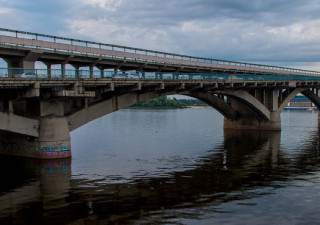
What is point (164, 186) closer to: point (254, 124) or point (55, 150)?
point (55, 150)

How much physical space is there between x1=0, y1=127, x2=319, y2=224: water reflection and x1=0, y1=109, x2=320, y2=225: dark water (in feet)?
0.18

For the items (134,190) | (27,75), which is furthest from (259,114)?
(134,190)

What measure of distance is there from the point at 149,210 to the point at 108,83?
1932 cm

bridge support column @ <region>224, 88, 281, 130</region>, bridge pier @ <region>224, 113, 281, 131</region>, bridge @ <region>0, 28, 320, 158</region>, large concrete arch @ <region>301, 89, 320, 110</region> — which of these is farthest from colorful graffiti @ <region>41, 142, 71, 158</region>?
large concrete arch @ <region>301, 89, 320, 110</region>

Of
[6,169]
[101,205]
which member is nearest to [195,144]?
[6,169]

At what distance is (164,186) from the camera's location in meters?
28.5

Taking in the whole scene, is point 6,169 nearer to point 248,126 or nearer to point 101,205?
point 101,205

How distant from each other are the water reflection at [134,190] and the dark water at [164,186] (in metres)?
0.06

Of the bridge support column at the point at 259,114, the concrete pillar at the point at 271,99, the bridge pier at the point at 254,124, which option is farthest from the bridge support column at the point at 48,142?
the concrete pillar at the point at 271,99

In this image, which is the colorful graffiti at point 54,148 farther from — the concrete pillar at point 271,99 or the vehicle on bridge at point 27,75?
the concrete pillar at point 271,99

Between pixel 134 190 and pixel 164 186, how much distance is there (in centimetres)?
246

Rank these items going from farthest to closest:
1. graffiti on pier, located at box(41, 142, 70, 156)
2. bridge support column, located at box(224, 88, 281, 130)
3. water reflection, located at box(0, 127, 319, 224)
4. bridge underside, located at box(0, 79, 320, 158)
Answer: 1. bridge support column, located at box(224, 88, 281, 130)
2. graffiti on pier, located at box(41, 142, 70, 156)
3. bridge underside, located at box(0, 79, 320, 158)
4. water reflection, located at box(0, 127, 319, 224)

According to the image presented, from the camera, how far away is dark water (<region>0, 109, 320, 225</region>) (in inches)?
847

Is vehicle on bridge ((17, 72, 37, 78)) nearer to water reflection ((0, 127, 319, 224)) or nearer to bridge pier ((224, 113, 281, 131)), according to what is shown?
water reflection ((0, 127, 319, 224))
